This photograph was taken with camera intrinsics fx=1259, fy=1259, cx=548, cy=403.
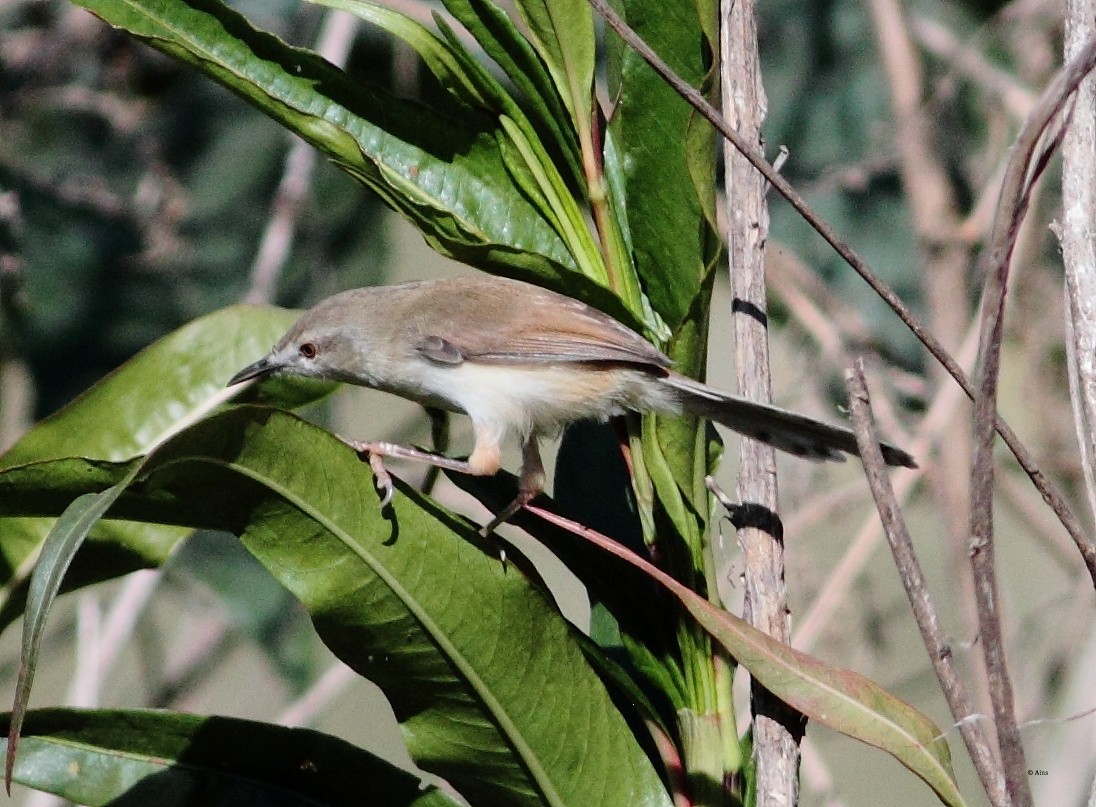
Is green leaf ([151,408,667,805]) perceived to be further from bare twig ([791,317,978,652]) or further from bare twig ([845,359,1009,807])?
bare twig ([791,317,978,652])

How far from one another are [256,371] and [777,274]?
2.44 metres

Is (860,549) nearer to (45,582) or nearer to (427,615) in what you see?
(427,615)

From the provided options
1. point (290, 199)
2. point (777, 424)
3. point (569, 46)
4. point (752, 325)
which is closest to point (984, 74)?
point (290, 199)

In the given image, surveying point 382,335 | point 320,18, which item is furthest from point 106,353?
point 382,335

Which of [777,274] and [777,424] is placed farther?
[777,274]

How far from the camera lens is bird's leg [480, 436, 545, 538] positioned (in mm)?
1843

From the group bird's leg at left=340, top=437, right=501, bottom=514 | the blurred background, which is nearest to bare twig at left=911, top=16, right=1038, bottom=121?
the blurred background

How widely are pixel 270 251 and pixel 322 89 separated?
2274 mm

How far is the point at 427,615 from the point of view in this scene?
1558 millimetres

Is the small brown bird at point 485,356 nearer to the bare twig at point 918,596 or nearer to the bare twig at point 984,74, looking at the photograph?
the bare twig at point 918,596

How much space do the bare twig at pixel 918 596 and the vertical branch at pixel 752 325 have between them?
9.5 inches

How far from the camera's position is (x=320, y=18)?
484cm

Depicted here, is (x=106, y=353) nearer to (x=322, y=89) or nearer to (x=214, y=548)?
(x=214, y=548)

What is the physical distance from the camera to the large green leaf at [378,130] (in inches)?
66.6
